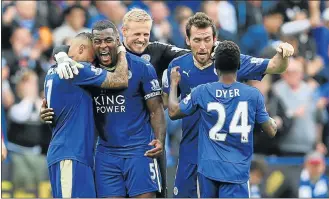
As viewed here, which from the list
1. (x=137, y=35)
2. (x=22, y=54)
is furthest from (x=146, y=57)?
(x=22, y=54)

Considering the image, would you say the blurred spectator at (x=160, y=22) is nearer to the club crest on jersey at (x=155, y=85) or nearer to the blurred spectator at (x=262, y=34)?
the blurred spectator at (x=262, y=34)

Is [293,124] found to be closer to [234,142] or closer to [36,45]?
[36,45]

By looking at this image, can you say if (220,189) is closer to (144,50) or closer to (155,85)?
(155,85)

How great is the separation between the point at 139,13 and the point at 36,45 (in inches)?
235

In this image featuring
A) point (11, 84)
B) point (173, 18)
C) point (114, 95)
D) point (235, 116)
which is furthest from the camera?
point (173, 18)

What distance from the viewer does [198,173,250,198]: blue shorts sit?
9.26 meters

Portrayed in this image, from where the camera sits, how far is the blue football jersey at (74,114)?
9594 millimetres

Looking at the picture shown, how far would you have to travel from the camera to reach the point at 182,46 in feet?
52.0

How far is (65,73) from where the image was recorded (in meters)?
9.45

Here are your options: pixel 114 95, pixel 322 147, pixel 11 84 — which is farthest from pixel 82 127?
pixel 322 147

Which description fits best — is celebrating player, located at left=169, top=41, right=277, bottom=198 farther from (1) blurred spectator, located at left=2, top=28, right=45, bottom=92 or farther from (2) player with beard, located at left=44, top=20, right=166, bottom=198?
(1) blurred spectator, located at left=2, top=28, right=45, bottom=92

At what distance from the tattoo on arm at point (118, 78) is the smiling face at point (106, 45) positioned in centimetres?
11

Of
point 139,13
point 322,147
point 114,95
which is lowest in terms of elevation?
point 322,147

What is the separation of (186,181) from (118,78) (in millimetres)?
1398
